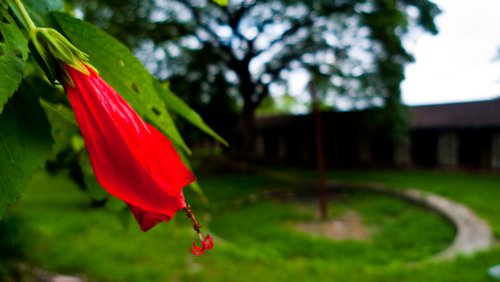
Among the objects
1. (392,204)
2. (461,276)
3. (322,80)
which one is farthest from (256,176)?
(461,276)

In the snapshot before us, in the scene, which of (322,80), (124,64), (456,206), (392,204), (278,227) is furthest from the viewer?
(322,80)

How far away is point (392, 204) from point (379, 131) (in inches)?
180

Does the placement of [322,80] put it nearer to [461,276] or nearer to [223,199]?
[223,199]

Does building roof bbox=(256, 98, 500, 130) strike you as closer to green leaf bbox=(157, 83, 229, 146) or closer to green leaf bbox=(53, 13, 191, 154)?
green leaf bbox=(157, 83, 229, 146)

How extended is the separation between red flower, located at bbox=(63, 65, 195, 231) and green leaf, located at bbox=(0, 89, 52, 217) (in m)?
0.09

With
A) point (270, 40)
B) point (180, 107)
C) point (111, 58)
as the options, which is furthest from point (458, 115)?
point (111, 58)

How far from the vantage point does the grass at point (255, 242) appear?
13.6 feet

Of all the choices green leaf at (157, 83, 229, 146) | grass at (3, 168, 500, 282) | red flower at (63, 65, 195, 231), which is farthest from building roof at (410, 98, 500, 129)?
red flower at (63, 65, 195, 231)

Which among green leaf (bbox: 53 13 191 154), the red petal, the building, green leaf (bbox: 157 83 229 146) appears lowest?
the building

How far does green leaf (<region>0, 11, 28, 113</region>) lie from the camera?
0.35 metres

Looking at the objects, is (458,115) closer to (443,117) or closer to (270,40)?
(443,117)

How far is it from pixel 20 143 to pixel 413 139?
14036 mm

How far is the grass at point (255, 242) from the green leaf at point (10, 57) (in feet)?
2.94

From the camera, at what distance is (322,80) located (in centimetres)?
1209
